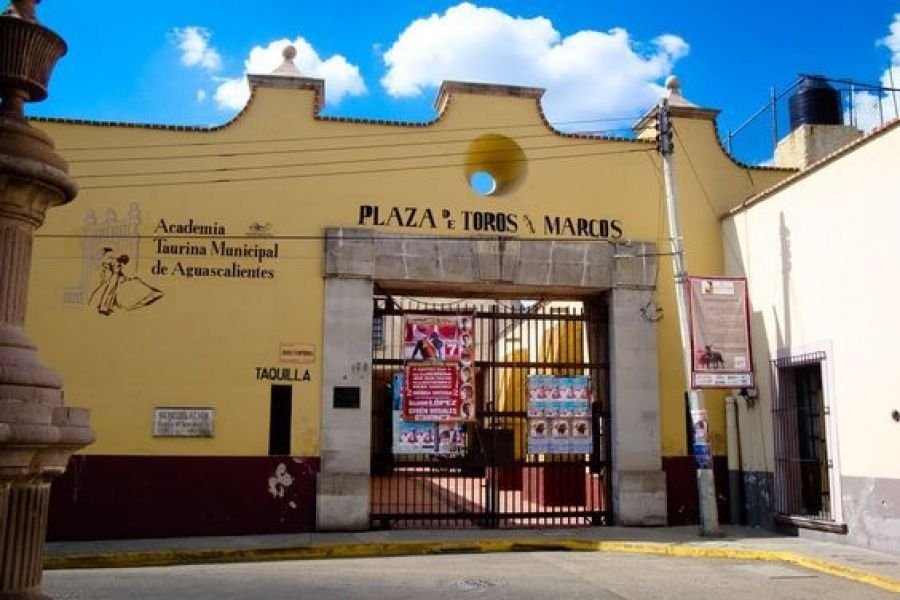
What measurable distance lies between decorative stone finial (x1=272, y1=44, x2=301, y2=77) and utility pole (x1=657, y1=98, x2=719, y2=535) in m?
5.53

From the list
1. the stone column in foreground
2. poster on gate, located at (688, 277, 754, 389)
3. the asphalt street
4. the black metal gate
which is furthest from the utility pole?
the stone column in foreground

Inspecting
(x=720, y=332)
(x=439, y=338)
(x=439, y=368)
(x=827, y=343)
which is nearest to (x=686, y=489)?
(x=720, y=332)

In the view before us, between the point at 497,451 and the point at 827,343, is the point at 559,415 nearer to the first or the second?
the point at 497,451

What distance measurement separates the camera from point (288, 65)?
13703 mm

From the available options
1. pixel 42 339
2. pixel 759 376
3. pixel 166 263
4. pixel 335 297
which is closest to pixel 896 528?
pixel 759 376

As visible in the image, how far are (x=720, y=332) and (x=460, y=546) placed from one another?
15.8ft

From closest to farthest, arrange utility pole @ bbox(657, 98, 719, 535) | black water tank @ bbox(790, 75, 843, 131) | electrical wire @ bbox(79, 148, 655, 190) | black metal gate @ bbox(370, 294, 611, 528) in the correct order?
1. utility pole @ bbox(657, 98, 719, 535)
2. electrical wire @ bbox(79, 148, 655, 190)
3. black metal gate @ bbox(370, 294, 611, 528)
4. black water tank @ bbox(790, 75, 843, 131)

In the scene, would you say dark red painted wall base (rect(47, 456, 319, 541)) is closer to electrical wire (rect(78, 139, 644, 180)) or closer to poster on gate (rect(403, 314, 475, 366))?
poster on gate (rect(403, 314, 475, 366))

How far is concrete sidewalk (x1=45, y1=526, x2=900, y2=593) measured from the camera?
10609 mm

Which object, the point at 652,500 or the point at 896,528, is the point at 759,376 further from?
the point at 896,528

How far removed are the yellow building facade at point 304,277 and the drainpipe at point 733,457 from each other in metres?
0.15

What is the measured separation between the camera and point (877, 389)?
10.6 m

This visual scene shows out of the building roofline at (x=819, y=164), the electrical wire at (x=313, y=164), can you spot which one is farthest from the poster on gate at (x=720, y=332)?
the electrical wire at (x=313, y=164)

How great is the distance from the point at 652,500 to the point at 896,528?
3.65 meters
